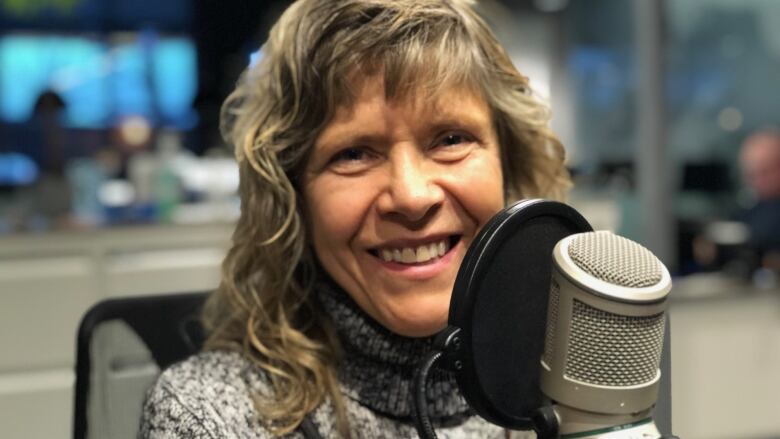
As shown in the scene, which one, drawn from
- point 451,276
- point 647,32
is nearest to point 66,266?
point 451,276

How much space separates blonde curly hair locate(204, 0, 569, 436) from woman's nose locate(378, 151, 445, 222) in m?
0.07

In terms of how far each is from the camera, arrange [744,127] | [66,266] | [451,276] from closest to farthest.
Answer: [451,276], [66,266], [744,127]

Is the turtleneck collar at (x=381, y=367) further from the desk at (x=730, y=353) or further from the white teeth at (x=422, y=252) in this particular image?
the desk at (x=730, y=353)

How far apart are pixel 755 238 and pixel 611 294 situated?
276 cm

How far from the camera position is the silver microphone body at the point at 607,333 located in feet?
1.70

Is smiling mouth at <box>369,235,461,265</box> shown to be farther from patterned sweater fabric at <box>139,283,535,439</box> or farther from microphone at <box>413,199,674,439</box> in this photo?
microphone at <box>413,199,674,439</box>

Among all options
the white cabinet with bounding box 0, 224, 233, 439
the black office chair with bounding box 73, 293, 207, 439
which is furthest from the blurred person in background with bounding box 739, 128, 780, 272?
the black office chair with bounding box 73, 293, 207, 439

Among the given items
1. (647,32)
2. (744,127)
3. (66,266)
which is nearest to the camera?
(66,266)

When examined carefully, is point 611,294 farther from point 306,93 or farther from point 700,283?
point 700,283

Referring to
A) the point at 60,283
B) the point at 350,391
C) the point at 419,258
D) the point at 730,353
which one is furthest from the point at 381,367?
the point at 730,353

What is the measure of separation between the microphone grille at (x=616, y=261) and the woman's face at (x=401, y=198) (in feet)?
0.99

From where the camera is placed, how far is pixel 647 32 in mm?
2965

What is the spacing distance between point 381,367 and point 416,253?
16cm

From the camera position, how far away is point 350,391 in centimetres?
96
